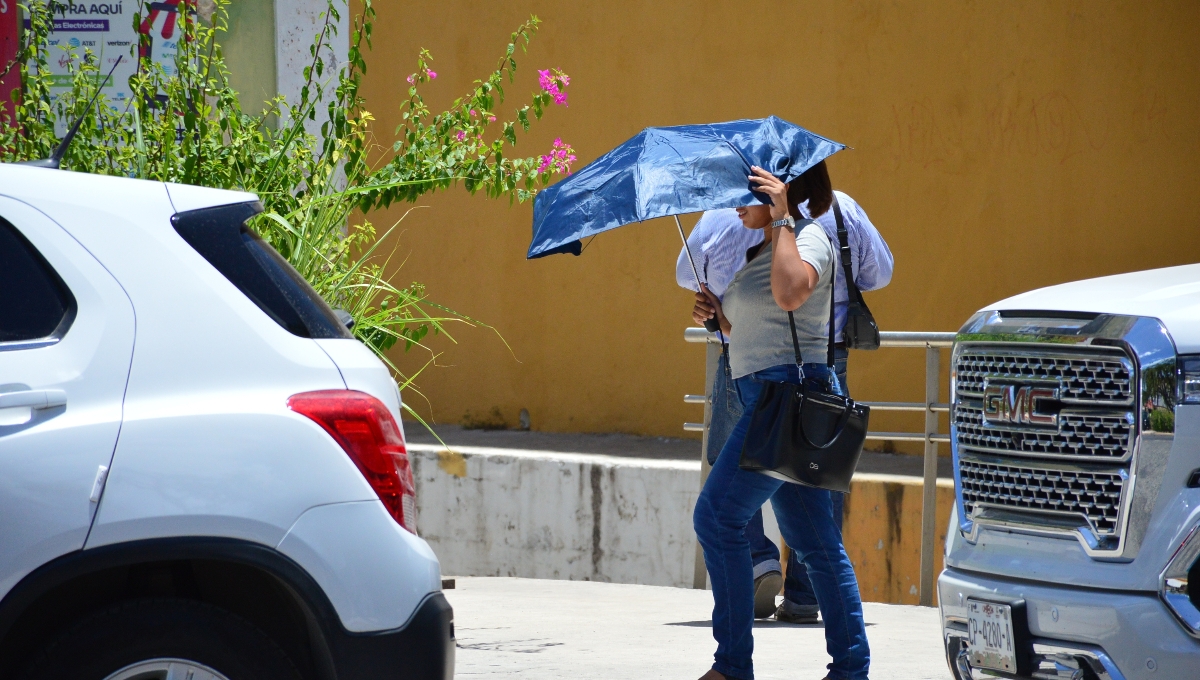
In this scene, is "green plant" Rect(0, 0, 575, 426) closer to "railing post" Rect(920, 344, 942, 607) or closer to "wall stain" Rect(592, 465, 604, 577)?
"railing post" Rect(920, 344, 942, 607)

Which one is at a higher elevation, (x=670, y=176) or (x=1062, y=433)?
(x=670, y=176)

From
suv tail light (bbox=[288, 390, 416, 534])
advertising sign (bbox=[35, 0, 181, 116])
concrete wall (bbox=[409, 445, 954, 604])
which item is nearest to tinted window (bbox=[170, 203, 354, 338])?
suv tail light (bbox=[288, 390, 416, 534])

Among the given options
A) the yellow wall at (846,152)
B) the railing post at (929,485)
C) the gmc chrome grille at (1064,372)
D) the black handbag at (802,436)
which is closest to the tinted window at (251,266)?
the black handbag at (802,436)

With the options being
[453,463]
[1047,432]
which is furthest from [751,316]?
[453,463]

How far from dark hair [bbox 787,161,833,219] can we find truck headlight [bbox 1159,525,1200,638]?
162 cm

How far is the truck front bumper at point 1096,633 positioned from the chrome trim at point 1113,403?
0.36ft

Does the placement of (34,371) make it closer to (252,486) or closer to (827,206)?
(252,486)

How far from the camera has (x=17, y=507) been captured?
2619 mm

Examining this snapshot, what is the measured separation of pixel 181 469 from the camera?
8.79 feet

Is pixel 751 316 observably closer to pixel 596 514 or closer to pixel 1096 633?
pixel 1096 633

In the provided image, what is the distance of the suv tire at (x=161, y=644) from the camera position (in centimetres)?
267

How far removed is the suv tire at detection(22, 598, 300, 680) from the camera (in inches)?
105

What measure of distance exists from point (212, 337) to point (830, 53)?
6.21 metres

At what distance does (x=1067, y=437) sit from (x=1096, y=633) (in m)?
0.44
